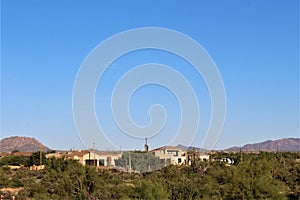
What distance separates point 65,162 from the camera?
149 feet

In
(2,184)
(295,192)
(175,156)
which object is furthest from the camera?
(175,156)

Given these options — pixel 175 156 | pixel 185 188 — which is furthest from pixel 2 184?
pixel 175 156

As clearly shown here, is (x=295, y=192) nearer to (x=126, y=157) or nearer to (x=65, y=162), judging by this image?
(x=65, y=162)

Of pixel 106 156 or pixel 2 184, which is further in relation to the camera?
pixel 106 156

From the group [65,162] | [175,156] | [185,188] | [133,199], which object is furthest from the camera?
[175,156]

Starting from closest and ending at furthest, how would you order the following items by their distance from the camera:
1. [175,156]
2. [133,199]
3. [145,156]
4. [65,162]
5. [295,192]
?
[133,199] < [295,192] < [65,162] < [145,156] < [175,156]

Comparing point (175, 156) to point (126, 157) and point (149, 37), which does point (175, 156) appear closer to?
point (126, 157)

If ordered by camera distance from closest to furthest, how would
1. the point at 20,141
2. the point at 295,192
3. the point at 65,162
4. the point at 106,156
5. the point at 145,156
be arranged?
1. the point at 295,192
2. the point at 65,162
3. the point at 145,156
4. the point at 106,156
5. the point at 20,141

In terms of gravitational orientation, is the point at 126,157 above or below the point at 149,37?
below

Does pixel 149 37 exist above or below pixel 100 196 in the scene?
above

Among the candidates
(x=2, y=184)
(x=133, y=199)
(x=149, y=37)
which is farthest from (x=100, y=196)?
(x=2, y=184)

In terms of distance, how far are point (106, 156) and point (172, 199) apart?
49503 millimetres

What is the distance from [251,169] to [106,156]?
46.1 metres

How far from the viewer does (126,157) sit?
195 feet
